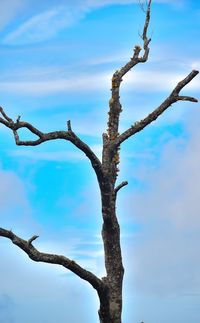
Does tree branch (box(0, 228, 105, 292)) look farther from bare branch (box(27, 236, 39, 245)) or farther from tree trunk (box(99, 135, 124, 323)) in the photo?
tree trunk (box(99, 135, 124, 323))

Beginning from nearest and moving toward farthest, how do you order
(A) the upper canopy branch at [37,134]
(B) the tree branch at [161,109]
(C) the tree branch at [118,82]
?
(A) the upper canopy branch at [37,134], (B) the tree branch at [161,109], (C) the tree branch at [118,82]

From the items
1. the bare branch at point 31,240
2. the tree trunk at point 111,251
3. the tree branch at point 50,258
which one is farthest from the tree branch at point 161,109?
the bare branch at point 31,240

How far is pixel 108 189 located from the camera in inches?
688

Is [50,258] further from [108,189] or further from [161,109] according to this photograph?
[161,109]

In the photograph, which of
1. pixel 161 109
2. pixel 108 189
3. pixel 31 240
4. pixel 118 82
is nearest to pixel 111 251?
pixel 108 189

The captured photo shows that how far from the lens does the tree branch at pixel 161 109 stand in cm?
1805

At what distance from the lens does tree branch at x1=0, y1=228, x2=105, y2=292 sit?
15.4m

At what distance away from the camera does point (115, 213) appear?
57.7 ft

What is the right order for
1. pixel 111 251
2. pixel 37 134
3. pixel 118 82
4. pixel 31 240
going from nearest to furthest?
pixel 31 240
pixel 37 134
pixel 111 251
pixel 118 82

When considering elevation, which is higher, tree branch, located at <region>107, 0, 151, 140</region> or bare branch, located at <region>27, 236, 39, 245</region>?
tree branch, located at <region>107, 0, 151, 140</region>

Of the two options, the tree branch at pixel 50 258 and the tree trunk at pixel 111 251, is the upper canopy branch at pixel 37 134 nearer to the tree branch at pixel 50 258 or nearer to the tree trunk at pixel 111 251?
the tree trunk at pixel 111 251

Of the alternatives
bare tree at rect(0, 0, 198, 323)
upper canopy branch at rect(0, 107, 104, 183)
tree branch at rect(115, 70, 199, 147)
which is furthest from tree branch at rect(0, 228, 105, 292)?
tree branch at rect(115, 70, 199, 147)

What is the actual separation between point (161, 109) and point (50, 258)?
514 cm

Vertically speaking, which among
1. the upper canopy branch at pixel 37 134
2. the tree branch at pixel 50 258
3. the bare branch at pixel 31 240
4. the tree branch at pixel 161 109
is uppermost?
the tree branch at pixel 161 109
